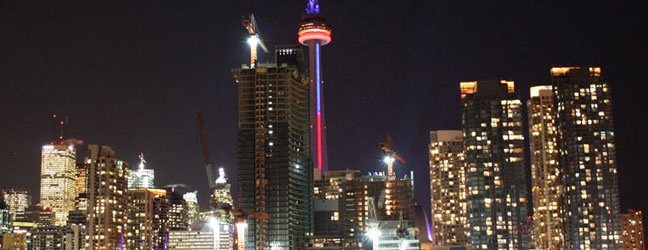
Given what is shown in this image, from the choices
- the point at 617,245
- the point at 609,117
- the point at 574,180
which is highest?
the point at 609,117

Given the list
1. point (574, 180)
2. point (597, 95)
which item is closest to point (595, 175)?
point (574, 180)

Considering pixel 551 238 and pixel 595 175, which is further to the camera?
pixel 551 238

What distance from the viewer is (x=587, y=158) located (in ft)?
594

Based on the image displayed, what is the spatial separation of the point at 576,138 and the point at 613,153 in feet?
25.1

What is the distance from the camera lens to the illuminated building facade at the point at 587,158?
177 metres

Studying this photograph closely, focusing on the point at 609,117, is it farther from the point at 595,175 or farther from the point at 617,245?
the point at 617,245

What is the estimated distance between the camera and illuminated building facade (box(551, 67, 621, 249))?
177m

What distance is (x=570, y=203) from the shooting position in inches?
7151

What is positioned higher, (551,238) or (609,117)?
(609,117)

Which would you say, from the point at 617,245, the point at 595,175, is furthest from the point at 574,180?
the point at 617,245

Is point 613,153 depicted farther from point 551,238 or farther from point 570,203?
point 551,238

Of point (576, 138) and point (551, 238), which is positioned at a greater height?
point (576, 138)

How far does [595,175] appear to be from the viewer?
180 m

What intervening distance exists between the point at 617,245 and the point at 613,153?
60.7 feet
